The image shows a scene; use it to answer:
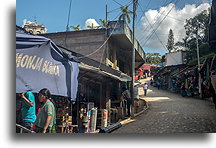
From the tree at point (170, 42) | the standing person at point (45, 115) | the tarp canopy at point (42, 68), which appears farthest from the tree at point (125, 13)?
the standing person at point (45, 115)

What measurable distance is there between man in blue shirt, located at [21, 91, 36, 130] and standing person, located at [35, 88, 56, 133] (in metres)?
0.10

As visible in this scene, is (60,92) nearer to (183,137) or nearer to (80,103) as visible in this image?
(80,103)

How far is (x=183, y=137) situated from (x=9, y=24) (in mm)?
3808

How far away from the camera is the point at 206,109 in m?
5.10

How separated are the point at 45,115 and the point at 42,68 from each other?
0.82 metres

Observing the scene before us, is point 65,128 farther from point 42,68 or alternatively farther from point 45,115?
point 42,68

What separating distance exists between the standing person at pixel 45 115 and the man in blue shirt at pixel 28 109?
0.10 metres

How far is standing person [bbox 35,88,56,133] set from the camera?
2.98 meters

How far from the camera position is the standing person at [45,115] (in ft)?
9.78

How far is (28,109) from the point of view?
3.02m

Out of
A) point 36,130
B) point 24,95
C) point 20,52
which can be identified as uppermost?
point 20,52

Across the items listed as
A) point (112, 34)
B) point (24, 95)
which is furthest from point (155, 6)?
point (24, 95)

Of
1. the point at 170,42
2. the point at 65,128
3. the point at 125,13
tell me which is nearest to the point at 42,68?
the point at 65,128

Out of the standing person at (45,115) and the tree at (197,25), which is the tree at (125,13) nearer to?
the tree at (197,25)
